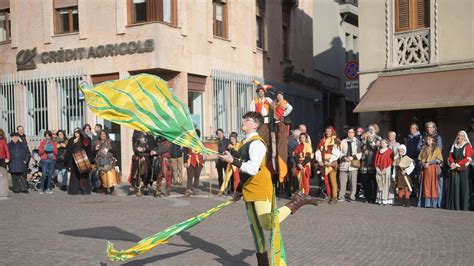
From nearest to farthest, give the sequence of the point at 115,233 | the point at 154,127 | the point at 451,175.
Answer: the point at 154,127, the point at 115,233, the point at 451,175

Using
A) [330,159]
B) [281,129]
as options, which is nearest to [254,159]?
[281,129]

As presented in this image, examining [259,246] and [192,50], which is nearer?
[259,246]

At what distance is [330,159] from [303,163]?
744 millimetres

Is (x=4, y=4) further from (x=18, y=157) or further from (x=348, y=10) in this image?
(x=348, y=10)

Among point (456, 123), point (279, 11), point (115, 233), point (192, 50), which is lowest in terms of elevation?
point (115, 233)

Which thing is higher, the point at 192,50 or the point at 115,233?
the point at 192,50

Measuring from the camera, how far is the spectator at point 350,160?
1512cm

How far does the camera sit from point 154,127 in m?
6.93

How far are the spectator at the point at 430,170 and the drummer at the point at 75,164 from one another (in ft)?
30.2

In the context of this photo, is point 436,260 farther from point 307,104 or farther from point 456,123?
point 307,104

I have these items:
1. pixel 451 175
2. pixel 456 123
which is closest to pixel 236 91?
pixel 456 123

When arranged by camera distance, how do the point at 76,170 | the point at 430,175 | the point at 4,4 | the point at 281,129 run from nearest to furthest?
the point at 430,175
the point at 281,129
the point at 76,170
the point at 4,4

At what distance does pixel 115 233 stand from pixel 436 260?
206 inches

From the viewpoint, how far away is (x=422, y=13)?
17.6 metres
